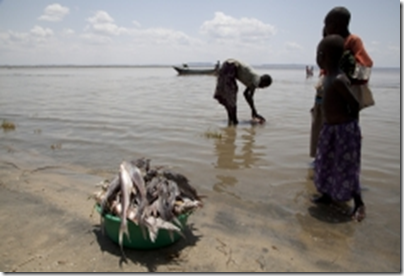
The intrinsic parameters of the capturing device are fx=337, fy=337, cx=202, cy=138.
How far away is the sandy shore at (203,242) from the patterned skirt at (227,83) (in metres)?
4.30

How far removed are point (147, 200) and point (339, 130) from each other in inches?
82.4

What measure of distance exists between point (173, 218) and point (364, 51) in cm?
278

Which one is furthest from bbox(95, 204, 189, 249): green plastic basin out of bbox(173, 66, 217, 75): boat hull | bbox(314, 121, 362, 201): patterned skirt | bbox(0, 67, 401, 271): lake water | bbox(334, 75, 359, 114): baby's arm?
bbox(173, 66, 217, 75): boat hull

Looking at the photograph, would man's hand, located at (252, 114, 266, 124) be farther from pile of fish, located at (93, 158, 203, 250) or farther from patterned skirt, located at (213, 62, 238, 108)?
pile of fish, located at (93, 158, 203, 250)

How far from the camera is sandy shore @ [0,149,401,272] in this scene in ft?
9.02

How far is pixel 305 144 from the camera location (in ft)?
22.0

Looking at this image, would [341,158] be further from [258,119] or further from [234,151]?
[258,119]

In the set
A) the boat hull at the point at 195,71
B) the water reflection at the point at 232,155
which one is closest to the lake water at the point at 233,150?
the water reflection at the point at 232,155

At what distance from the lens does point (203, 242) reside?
3107 millimetres

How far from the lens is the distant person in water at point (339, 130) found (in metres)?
3.40

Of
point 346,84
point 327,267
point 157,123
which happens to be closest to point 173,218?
point 327,267

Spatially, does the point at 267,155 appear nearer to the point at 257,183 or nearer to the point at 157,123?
the point at 257,183

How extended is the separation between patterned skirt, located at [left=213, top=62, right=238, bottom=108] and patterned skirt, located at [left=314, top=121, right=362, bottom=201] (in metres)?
4.56

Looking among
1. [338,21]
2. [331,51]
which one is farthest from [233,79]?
[331,51]
